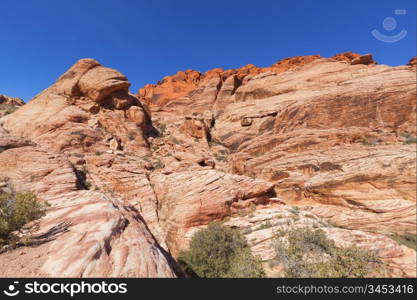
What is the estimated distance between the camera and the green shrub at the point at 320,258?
256 inches

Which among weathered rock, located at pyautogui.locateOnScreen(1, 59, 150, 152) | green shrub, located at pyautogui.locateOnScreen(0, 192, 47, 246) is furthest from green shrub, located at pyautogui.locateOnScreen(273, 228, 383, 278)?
weathered rock, located at pyautogui.locateOnScreen(1, 59, 150, 152)

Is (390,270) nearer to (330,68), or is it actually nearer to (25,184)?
(25,184)

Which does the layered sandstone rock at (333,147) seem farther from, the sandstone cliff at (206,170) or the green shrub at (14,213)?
the green shrub at (14,213)

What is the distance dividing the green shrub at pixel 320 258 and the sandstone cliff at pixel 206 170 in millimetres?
1117

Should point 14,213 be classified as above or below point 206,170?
below

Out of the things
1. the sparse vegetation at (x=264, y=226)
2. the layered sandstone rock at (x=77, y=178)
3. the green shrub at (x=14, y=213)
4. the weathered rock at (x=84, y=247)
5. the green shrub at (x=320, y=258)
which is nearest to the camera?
the weathered rock at (x=84, y=247)

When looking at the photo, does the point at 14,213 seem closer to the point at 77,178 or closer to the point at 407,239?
the point at 77,178

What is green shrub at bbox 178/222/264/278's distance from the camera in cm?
961

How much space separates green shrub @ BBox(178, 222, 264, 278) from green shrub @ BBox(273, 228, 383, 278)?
1.54 m

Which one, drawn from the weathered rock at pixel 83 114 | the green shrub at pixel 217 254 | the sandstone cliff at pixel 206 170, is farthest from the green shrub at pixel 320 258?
the weathered rock at pixel 83 114

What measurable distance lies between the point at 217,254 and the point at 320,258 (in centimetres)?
497

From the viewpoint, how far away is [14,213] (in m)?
6.18

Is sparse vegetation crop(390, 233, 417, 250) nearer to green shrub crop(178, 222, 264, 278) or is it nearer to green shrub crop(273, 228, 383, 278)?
green shrub crop(273, 228, 383, 278)

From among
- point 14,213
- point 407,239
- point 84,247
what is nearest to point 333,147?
point 407,239
